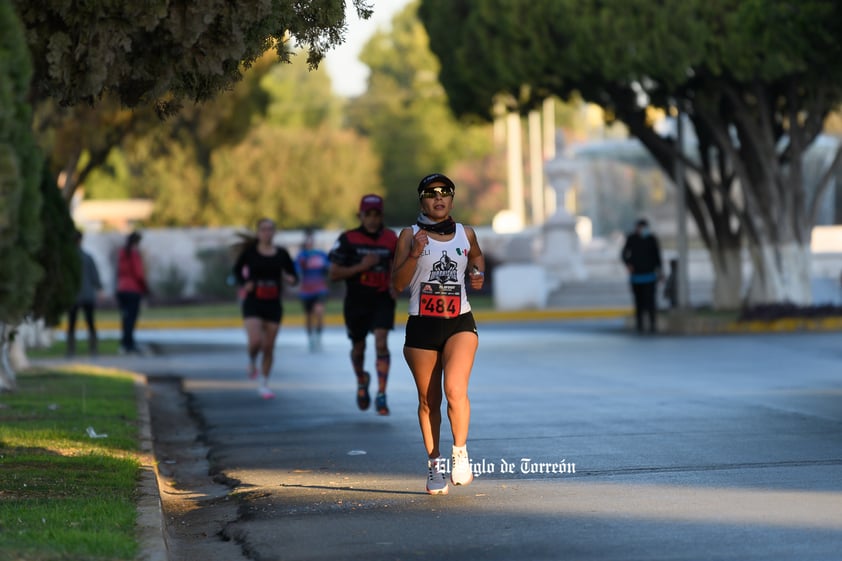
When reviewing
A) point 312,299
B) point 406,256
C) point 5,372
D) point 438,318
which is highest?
point 406,256

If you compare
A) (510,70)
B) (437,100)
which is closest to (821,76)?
(510,70)

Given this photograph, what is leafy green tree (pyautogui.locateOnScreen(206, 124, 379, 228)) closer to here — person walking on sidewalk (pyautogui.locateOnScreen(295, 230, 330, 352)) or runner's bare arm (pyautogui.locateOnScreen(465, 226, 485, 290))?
person walking on sidewalk (pyautogui.locateOnScreen(295, 230, 330, 352))

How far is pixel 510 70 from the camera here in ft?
98.0

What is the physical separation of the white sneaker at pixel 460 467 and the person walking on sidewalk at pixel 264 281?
7.45m

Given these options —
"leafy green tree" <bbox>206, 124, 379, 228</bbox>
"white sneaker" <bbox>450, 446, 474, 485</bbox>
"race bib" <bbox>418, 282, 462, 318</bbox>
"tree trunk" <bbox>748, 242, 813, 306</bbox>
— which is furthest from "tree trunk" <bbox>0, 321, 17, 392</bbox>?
"leafy green tree" <bbox>206, 124, 379, 228</bbox>

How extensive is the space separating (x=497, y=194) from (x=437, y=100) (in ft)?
30.2

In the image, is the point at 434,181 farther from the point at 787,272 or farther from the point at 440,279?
the point at 787,272

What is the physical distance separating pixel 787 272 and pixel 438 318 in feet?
69.0

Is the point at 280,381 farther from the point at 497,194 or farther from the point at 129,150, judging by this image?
the point at 497,194

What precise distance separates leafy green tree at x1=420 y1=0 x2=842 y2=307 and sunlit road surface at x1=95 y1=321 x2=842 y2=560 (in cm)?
727

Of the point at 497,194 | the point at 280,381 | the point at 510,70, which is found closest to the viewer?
the point at 280,381

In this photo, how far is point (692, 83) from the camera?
2966 cm

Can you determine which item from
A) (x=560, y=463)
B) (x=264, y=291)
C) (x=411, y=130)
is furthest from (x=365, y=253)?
(x=411, y=130)

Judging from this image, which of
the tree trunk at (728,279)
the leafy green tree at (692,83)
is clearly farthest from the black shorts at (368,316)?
the tree trunk at (728,279)
